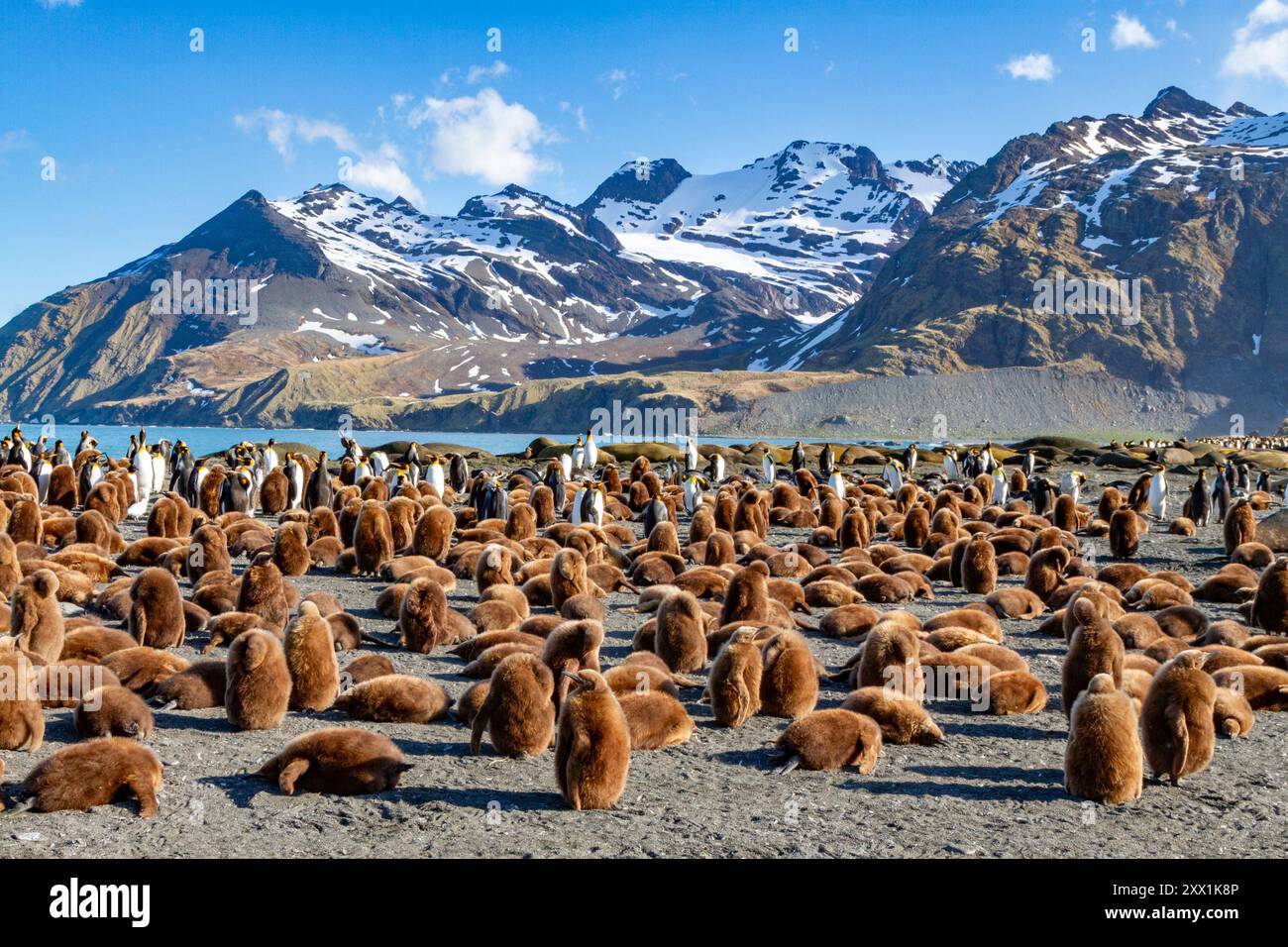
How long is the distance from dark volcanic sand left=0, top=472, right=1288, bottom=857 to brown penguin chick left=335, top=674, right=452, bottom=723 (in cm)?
9

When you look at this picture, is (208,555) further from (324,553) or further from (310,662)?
(310,662)

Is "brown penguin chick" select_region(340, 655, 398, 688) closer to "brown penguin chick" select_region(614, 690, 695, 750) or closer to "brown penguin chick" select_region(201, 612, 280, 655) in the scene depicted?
"brown penguin chick" select_region(201, 612, 280, 655)

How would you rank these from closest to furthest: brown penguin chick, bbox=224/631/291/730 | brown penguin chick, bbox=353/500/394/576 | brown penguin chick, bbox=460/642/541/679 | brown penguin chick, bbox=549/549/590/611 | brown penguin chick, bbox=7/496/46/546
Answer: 1. brown penguin chick, bbox=224/631/291/730
2. brown penguin chick, bbox=460/642/541/679
3. brown penguin chick, bbox=549/549/590/611
4. brown penguin chick, bbox=353/500/394/576
5. brown penguin chick, bbox=7/496/46/546

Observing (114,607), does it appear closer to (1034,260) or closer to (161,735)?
(161,735)

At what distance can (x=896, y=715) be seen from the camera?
695 cm

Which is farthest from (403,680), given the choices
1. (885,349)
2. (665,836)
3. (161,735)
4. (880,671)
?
(885,349)

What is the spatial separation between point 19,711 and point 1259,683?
24.8 ft

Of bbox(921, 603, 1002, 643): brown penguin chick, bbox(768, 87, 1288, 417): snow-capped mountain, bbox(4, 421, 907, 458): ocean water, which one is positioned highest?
bbox(768, 87, 1288, 417): snow-capped mountain

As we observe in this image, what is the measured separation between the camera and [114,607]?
962cm

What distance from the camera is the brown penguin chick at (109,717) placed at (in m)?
6.31

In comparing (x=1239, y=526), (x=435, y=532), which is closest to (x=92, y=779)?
(x=435, y=532)

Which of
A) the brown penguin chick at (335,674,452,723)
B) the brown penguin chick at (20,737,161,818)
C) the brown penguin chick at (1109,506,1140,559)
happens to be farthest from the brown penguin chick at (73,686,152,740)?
the brown penguin chick at (1109,506,1140,559)

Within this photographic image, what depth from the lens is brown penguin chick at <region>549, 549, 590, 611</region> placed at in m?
10.6
